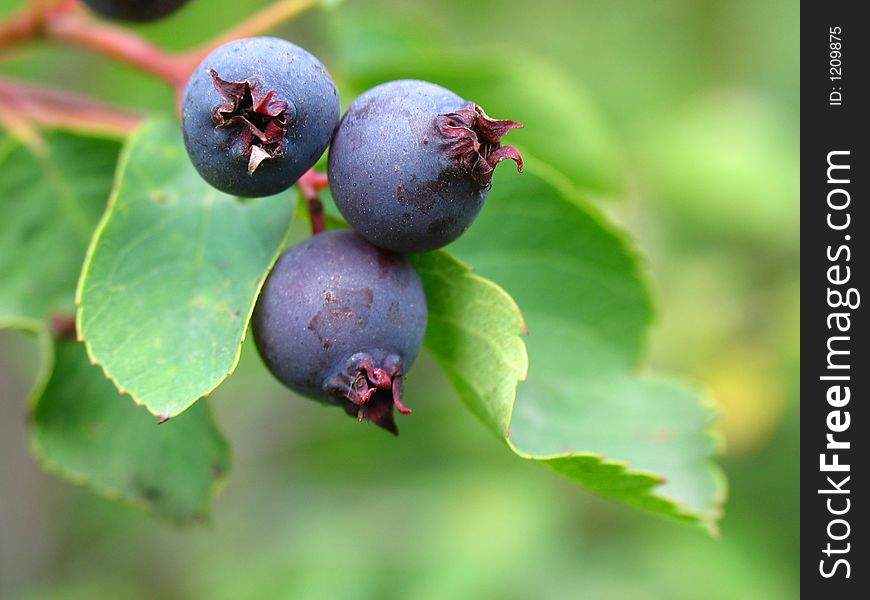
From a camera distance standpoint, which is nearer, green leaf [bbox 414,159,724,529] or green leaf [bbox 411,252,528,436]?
green leaf [bbox 411,252,528,436]

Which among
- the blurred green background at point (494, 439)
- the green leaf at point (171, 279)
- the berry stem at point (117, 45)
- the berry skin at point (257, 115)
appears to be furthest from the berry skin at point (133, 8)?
the blurred green background at point (494, 439)

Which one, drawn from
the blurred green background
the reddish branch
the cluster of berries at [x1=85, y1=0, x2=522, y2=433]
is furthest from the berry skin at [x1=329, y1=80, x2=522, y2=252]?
the blurred green background

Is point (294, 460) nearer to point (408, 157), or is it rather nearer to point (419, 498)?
point (419, 498)
